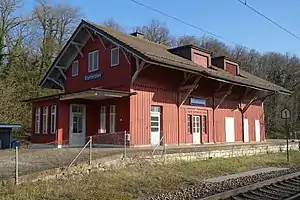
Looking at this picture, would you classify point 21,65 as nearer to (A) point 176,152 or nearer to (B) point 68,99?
(B) point 68,99

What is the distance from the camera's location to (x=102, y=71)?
21.9m

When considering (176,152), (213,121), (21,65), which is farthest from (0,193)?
(21,65)

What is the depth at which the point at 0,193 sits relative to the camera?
8.23 m

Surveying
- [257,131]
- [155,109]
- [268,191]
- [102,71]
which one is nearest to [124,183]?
[268,191]

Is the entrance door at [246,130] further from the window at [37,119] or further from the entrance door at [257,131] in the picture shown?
the window at [37,119]

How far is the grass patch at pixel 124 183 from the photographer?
8529 mm

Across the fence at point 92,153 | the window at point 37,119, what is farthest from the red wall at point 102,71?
the fence at point 92,153

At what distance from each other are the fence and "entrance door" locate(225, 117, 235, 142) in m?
3.36

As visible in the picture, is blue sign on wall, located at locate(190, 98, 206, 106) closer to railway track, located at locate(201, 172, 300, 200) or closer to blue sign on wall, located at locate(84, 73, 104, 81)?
blue sign on wall, located at locate(84, 73, 104, 81)

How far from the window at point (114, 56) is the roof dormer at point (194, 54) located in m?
5.08

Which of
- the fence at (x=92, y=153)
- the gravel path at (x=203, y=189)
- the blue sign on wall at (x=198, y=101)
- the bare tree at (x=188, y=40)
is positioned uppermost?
the bare tree at (x=188, y=40)

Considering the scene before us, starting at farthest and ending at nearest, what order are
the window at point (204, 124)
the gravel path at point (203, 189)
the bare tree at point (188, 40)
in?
the bare tree at point (188, 40), the window at point (204, 124), the gravel path at point (203, 189)

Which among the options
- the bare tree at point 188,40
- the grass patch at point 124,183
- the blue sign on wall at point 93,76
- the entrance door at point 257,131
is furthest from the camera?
the bare tree at point 188,40

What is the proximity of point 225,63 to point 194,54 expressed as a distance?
5146 millimetres
